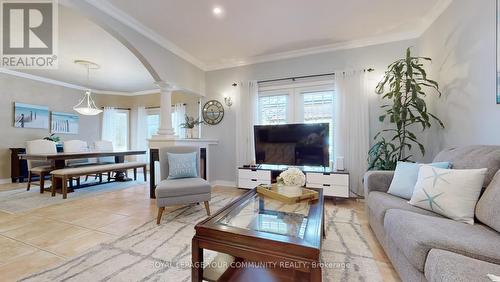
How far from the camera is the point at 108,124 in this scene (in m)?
6.62

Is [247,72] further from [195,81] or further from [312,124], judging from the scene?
[312,124]

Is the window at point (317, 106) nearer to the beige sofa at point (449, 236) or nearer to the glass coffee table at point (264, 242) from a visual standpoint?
the beige sofa at point (449, 236)

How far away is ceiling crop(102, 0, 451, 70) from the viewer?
103 inches

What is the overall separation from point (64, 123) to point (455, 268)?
26.0 feet

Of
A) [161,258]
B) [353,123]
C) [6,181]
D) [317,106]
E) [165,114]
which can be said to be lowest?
[161,258]

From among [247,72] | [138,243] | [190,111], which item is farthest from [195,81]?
[138,243]

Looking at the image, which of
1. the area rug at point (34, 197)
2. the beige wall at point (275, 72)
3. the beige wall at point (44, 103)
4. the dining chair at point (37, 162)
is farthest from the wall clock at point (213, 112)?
the dining chair at point (37, 162)

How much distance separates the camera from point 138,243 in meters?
1.97

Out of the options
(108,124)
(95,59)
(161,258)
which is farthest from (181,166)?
(108,124)

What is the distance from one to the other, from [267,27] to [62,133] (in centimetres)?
629

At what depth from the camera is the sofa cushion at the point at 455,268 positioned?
82cm

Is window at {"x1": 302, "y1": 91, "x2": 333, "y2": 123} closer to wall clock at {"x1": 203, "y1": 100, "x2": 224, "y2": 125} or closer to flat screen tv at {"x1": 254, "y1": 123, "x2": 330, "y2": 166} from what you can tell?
flat screen tv at {"x1": 254, "y1": 123, "x2": 330, "y2": 166}

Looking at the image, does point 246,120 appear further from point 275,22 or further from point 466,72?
point 466,72

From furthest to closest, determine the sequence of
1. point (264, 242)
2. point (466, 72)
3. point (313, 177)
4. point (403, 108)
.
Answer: point (313, 177)
point (403, 108)
point (466, 72)
point (264, 242)
